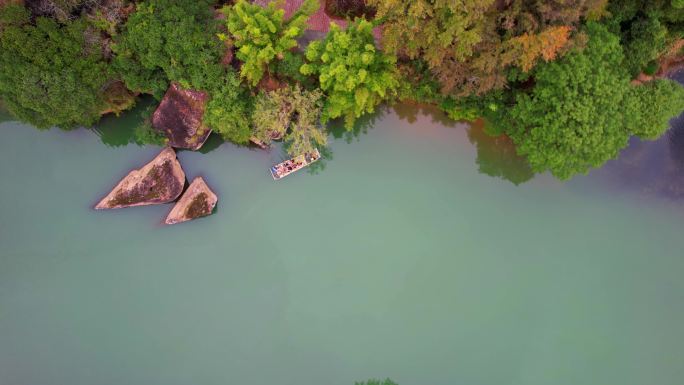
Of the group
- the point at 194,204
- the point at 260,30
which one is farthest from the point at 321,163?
the point at 260,30

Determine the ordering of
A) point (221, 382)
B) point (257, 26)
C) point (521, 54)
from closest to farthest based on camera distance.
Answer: point (521, 54)
point (257, 26)
point (221, 382)

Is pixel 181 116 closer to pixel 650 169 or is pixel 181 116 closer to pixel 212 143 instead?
pixel 212 143

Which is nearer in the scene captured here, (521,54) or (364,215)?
(521,54)

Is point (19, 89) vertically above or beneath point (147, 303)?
above

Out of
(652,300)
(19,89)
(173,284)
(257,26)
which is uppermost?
(652,300)

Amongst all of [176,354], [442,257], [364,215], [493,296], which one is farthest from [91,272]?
[493,296]

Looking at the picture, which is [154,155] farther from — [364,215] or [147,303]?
[364,215]
